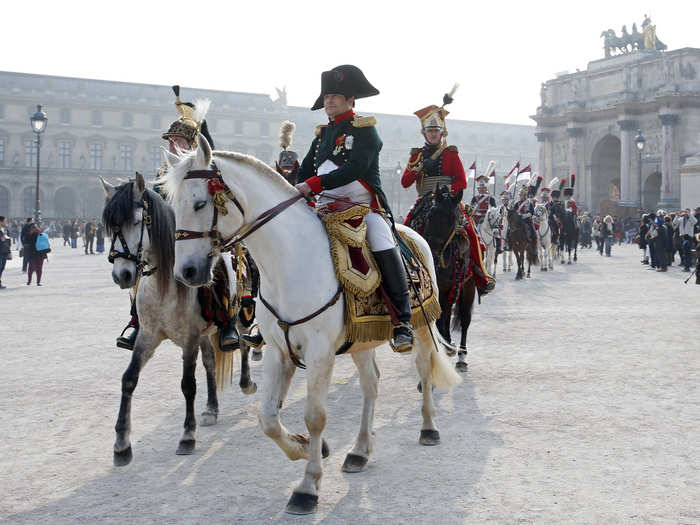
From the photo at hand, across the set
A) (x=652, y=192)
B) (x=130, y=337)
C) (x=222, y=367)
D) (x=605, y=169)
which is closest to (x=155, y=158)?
(x=605, y=169)

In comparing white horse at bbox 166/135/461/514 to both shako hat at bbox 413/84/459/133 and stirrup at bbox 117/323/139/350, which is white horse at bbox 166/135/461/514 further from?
shako hat at bbox 413/84/459/133

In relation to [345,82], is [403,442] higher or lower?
lower

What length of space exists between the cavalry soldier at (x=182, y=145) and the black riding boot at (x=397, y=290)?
153cm

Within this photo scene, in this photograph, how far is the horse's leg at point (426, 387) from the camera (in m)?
5.19

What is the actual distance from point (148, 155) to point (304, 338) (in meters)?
92.6

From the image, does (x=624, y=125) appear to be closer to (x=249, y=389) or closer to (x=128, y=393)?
(x=249, y=389)

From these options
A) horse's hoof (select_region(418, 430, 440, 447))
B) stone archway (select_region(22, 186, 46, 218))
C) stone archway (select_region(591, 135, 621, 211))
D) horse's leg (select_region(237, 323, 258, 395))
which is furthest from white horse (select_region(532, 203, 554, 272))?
stone archway (select_region(22, 186, 46, 218))

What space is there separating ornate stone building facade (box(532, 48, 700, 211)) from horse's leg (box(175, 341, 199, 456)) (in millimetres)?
50733

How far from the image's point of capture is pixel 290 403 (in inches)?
253

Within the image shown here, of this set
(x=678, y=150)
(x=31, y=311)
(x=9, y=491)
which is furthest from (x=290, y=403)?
(x=678, y=150)

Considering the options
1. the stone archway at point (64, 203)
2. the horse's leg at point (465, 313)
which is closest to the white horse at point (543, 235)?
the horse's leg at point (465, 313)

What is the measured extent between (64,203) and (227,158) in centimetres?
8563

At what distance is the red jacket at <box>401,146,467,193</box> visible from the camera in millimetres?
7137

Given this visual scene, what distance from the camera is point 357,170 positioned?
443cm
